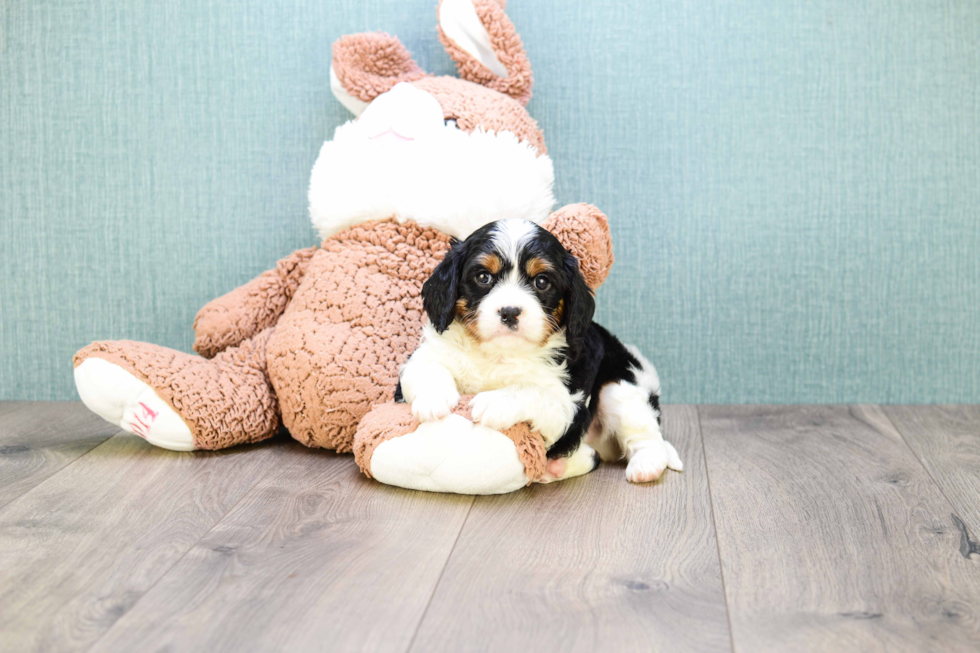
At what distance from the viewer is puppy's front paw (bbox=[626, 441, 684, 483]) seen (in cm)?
175

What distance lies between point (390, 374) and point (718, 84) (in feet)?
4.15

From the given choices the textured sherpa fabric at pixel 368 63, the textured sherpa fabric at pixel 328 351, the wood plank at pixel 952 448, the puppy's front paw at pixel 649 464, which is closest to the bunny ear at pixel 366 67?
the textured sherpa fabric at pixel 368 63

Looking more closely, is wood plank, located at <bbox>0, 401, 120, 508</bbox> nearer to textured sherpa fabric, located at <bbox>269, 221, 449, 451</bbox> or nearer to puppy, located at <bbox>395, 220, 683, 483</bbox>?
textured sherpa fabric, located at <bbox>269, 221, 449, 451</bbox>

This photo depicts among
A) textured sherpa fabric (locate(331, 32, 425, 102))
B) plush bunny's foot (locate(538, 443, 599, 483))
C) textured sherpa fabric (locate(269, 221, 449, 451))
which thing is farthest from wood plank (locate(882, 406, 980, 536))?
textured sherpa fabric (locate(331, 32, 425, 102))

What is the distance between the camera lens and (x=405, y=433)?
1631mm

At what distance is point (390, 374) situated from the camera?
6.17ft

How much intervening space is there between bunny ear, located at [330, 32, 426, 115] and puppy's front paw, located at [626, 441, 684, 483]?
44.7 inches

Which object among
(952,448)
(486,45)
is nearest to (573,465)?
(952,448)

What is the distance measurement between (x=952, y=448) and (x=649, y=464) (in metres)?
0.83

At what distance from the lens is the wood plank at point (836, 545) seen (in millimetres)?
1119

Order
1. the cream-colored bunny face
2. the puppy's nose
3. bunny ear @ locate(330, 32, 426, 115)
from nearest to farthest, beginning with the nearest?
the puppy's nose → the cream-colored bunny face → bunny ear @ locate(330, 32, 426, 115)

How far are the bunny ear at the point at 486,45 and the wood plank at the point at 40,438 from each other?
52.0 inches

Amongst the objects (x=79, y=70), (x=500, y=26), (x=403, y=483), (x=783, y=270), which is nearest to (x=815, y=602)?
(x=403, y=483)

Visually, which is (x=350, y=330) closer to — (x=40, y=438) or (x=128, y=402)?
(x=128, y=402)
